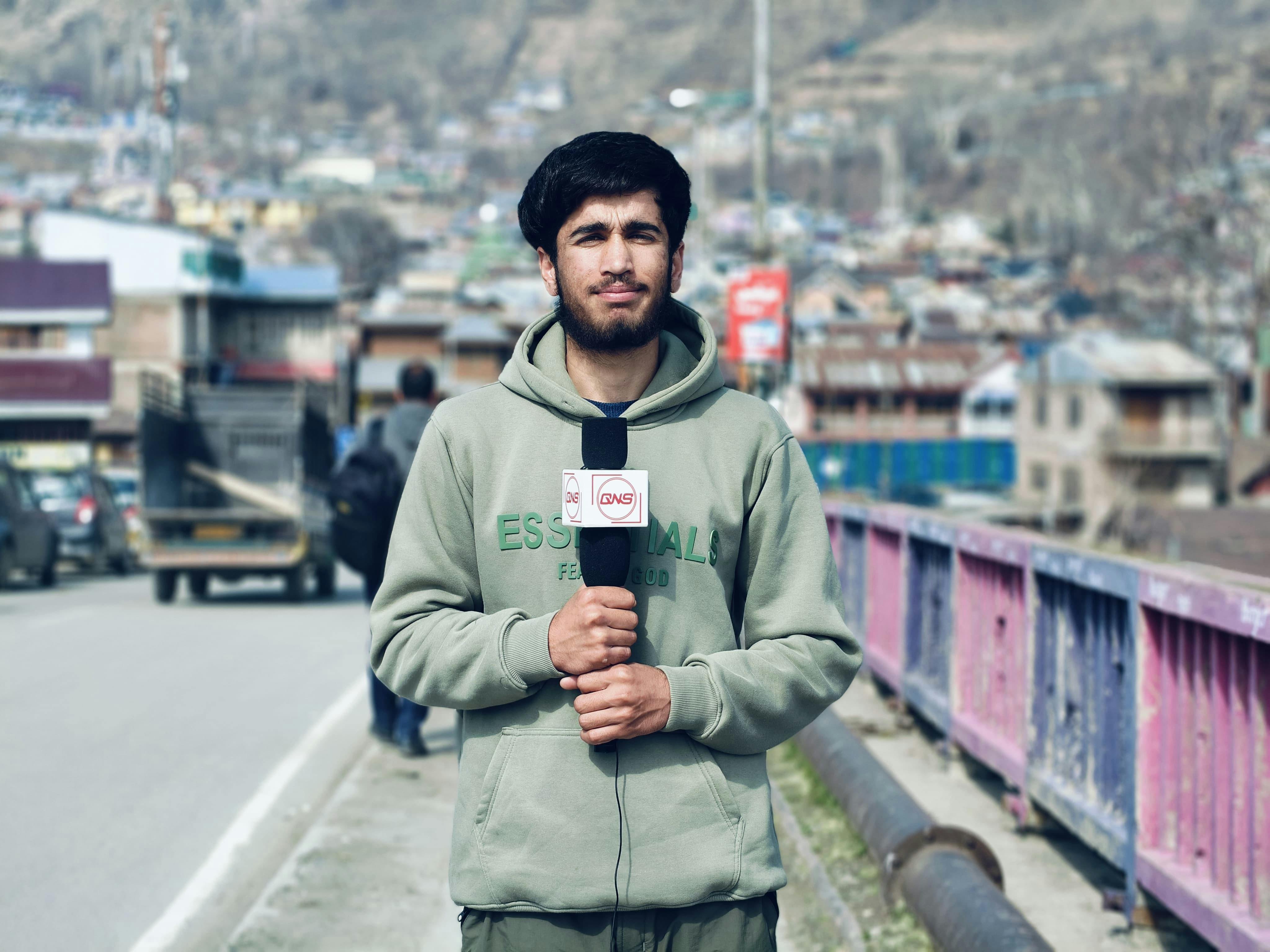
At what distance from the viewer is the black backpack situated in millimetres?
9250

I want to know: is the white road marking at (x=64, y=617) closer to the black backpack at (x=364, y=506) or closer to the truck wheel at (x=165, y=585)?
the truck wheel at (x=165, y=585)

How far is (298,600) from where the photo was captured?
845 inches

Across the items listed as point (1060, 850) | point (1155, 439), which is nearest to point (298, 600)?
point (1060, 850)

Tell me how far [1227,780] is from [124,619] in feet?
49.1

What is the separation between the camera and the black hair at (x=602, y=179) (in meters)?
3.08

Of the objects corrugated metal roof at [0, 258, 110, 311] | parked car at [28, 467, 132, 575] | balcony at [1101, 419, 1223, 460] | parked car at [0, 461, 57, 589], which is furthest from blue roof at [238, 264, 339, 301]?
parked car at [0, 461, 57, 589]

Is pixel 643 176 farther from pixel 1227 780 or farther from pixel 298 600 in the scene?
pixel 298 600

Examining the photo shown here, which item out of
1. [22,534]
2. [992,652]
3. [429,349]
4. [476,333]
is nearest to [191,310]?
[476,333]

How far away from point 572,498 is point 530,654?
0.92 ft

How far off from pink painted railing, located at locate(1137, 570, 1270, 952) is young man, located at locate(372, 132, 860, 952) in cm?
210

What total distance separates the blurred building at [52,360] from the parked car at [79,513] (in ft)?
112

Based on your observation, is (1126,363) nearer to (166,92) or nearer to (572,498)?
(166,92)

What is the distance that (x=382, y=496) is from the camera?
9258 mm

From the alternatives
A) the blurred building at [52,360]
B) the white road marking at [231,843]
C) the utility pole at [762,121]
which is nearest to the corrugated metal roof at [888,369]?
the blurred building at [52,360]
